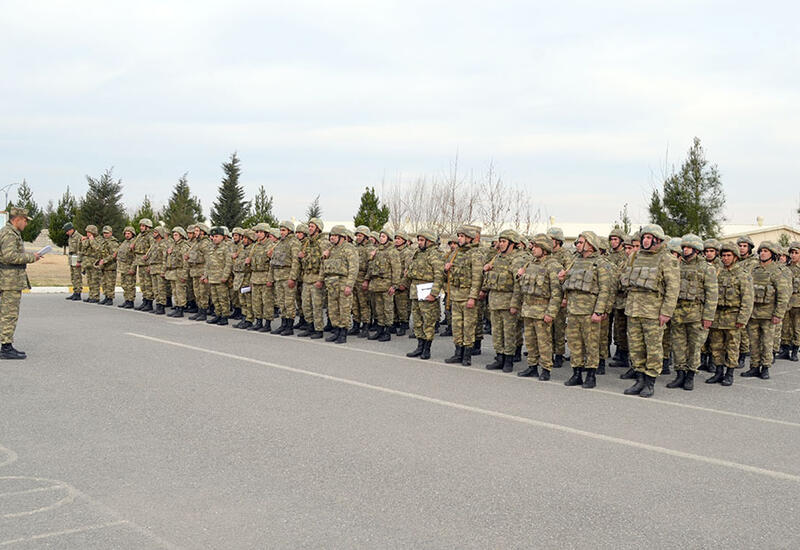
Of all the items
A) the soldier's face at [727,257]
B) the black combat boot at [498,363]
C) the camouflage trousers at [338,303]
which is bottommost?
the black combat boot at [498,363]

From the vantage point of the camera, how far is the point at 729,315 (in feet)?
32.9

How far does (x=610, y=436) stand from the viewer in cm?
659

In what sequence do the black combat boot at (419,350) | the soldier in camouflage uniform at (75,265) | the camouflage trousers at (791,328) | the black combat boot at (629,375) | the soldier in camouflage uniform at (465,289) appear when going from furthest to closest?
the soldier in camouflage uniform at (75,265) < the camouflage trousers at (791,328) < the black combat boot at (419,350) < the soldier in camouflage uniform at (465,289) < the black combat boot at (629,375)

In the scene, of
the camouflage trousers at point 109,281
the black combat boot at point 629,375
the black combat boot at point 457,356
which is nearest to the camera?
the black combat boot at point 629,375

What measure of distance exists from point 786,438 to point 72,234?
60.6ft

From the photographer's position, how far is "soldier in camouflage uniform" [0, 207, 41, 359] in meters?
9.61

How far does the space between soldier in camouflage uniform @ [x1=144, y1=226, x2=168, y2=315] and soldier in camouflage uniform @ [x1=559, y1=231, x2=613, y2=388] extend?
10.5 m

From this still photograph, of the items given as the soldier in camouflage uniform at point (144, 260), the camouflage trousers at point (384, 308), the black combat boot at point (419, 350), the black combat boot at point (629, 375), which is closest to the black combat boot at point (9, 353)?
the black combat boot at point (419, 350)

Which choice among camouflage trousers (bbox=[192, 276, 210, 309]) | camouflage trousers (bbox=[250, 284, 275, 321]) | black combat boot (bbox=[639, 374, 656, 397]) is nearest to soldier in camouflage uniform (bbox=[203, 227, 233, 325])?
camouflage trousers (bbox=[192, 276, 210, 309])

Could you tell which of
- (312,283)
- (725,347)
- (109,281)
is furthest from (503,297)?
(109,281)

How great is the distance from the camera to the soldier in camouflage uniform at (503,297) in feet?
33.6

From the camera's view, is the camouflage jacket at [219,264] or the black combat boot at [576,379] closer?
the black combat boot at [576,379]

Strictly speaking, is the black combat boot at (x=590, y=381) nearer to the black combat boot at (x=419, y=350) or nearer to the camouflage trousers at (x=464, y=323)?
the camouflage trousers at (x=464, y=323)

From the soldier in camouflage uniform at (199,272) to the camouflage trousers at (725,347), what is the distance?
33.4 ft
